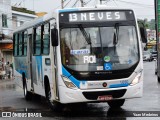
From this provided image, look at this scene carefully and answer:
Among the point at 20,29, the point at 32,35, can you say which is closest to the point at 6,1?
the point at 20,29

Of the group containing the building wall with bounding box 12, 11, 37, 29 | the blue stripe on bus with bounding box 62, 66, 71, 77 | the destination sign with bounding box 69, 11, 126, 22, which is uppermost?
the building wall with bounding box 12, 11, 37, 29

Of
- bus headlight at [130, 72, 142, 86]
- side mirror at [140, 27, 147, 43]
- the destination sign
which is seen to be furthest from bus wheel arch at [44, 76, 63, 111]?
side mirror at [140, 27, 147, 43]

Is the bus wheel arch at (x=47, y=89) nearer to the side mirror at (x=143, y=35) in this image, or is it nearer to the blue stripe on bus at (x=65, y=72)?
the blue stripe on bus at (x=65, y=72)

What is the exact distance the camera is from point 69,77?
38.8 ft

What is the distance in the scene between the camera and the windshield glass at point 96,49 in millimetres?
11938

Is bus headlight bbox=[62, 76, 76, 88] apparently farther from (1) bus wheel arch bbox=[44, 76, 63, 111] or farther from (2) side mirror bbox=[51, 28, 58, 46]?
(1) bus wheel arch bbox=[44, 76, 63, 111]

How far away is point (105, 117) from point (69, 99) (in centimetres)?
106

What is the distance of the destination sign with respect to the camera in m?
12.3

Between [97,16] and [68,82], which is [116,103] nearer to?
[68,82]

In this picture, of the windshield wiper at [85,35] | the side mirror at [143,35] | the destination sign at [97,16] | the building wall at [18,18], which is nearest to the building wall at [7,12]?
the building wall at [18,18]

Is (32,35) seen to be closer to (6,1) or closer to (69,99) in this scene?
(69,99)

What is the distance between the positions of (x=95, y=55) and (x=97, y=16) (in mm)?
1154

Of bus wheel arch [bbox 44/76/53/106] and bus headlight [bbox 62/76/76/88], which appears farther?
bus wheel arch [bbox 44/76/53/106]

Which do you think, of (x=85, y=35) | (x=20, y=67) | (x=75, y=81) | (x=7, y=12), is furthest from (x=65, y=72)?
(x=7, y=12)
